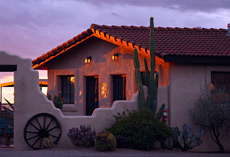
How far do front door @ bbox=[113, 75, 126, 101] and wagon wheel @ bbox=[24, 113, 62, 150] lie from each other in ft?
14.4

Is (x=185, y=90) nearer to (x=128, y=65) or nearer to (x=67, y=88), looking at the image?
(x=128, y=65)

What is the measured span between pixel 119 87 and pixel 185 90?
3.34 meters

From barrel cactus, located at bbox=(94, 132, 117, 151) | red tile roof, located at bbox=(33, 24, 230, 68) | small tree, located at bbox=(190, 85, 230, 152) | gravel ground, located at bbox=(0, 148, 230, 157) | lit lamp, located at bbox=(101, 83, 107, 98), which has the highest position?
red tile roof, located at bbox=(33, 24, 230, 68)

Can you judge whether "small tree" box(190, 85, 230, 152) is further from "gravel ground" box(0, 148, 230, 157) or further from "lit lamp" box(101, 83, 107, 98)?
"lit lamp" box(101, 83, 107, 98)

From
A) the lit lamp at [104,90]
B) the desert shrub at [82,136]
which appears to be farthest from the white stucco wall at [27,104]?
the lit lamp at [104,90]

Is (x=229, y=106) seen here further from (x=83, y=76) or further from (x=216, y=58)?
(x=83, y=76)

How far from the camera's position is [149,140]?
13797 mm

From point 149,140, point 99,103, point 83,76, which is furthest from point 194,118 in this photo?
point 83,76

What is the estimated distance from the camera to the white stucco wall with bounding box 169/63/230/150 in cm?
1555

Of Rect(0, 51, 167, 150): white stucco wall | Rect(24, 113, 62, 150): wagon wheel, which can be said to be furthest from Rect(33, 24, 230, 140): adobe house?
Rect(24, 113, 62, 150): wagon wheel

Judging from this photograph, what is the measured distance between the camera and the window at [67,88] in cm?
1991

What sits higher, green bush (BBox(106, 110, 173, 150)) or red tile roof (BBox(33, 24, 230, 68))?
red tile roof (BBox(33, 24, 230, 68))

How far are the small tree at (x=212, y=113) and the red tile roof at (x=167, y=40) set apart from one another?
1.57 metres

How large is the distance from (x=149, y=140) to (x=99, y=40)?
20.6 ft
